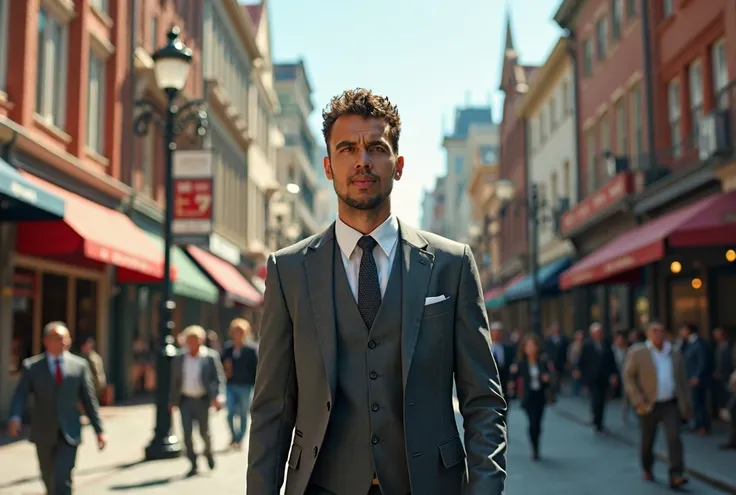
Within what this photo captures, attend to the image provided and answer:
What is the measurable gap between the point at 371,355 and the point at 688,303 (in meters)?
19.1

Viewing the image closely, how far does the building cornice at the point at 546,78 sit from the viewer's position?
35.6 metres

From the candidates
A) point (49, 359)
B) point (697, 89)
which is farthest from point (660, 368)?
point (697, 89)

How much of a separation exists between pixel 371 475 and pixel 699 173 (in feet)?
55.0

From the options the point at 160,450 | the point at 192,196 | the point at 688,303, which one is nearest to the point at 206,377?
the point at 160,450

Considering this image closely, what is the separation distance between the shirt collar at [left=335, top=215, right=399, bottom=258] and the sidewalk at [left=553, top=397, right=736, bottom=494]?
894cm

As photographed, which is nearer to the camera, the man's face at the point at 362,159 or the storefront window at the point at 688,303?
the man's face at the point at 362,159

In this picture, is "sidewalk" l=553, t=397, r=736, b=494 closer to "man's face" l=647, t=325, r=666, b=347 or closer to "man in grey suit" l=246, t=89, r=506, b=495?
"man's face" l=647, t=325, r=666, b=347

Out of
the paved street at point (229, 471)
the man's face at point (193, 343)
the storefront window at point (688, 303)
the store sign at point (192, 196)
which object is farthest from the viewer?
the storefront window at point (688, 303)

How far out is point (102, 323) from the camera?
74.2 feet

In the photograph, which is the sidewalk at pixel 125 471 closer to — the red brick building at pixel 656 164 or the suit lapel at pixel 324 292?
the suit lapel at pixel 324 292

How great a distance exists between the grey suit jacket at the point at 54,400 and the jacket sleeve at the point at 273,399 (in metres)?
5.92

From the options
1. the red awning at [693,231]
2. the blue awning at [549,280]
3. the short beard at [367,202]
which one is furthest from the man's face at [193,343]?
the blue awning at [549,280]

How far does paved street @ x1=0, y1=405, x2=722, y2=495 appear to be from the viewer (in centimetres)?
1101

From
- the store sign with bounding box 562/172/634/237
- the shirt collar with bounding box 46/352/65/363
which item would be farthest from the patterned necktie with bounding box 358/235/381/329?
the store sign with bounding box 562/172/634/237
